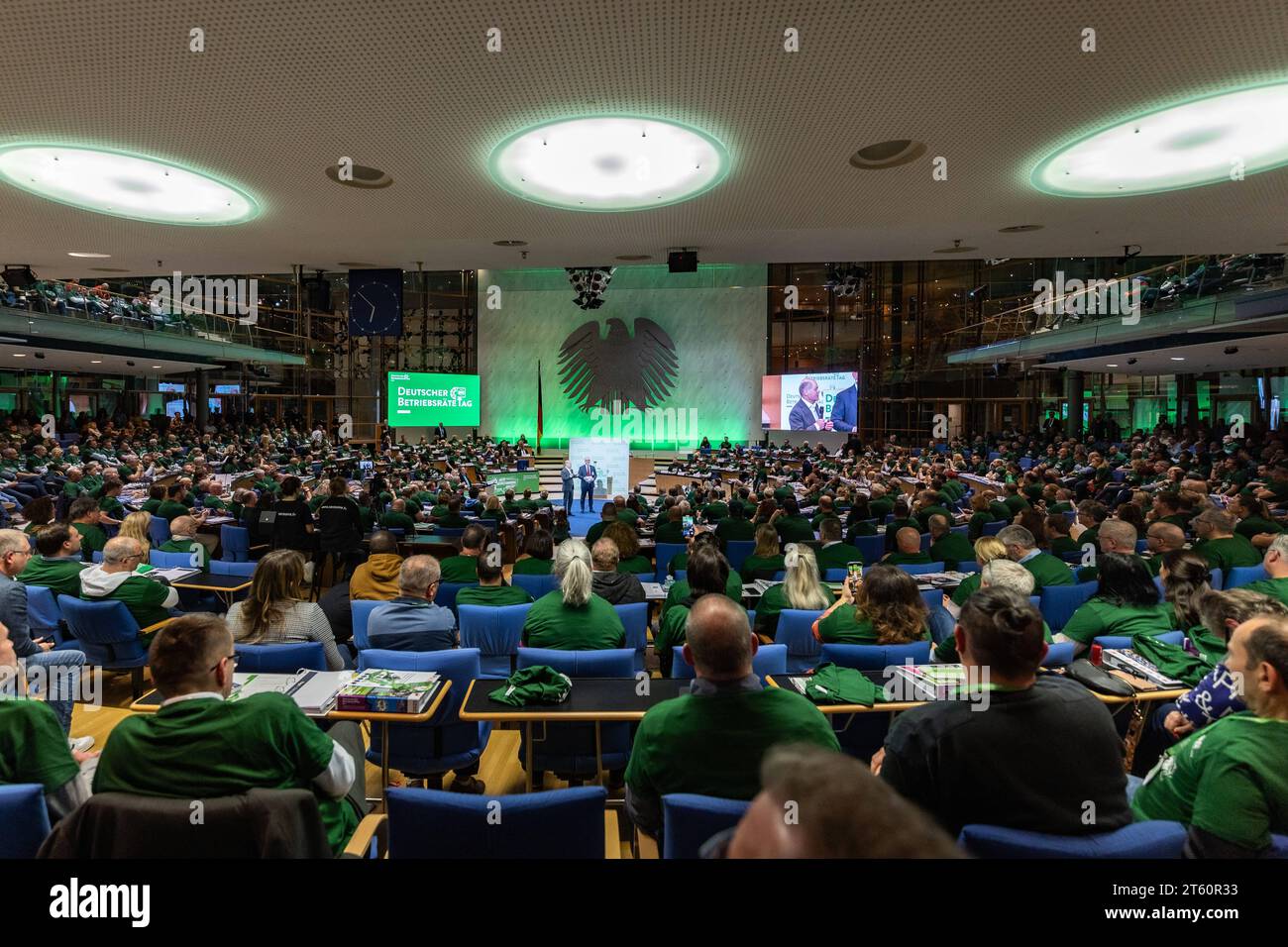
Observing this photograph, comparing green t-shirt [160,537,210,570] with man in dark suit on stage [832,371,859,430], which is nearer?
green t-shirt [160,537,210,570]

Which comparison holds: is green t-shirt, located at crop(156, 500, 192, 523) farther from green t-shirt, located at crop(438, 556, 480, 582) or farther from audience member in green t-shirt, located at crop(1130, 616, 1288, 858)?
audience member in green t-shirt, located at crop(1130, 616, 1288, 858)

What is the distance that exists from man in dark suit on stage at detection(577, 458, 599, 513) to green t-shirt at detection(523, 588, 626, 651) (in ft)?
40.7

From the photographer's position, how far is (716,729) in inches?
83.2

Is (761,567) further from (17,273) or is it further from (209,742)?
(17,273)

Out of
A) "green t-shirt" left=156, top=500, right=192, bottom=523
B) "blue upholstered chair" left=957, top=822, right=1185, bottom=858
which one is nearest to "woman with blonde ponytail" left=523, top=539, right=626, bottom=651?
"blue upholstered chair" left=957, top=822, right=1185, bottom=858

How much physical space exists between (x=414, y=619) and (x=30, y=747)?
1854 mm

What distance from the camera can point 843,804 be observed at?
1008 millimetres

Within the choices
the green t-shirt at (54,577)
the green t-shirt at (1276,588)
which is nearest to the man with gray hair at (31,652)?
the green t-shirt at (54,577)

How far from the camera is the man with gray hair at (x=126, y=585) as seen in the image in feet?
14.9

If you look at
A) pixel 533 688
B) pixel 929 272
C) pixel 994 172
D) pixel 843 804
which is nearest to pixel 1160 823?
pixel 843 804

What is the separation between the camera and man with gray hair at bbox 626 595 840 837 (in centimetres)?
208
